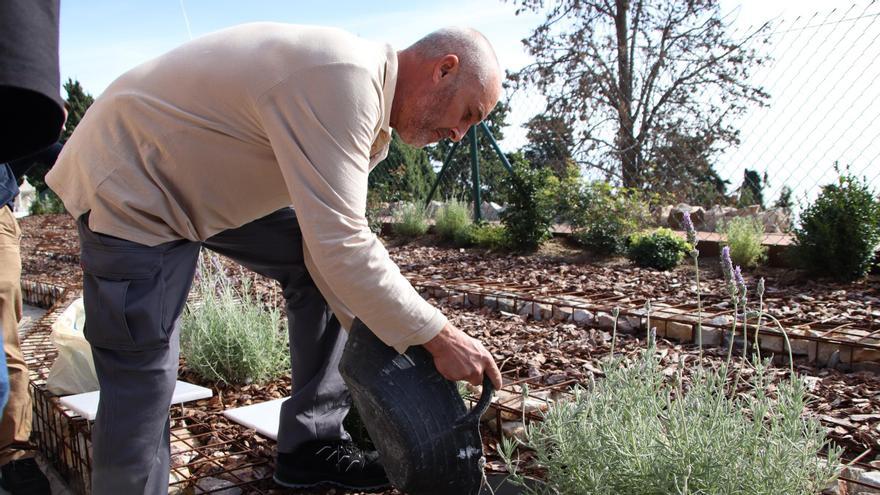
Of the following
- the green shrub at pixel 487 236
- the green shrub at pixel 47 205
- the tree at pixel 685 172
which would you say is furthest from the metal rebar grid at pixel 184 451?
the green shrub at pixel 47 205

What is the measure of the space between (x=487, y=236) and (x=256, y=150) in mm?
5704

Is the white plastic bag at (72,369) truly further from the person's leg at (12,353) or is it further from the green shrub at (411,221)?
the green shrub at (411,221)

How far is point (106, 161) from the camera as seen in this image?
67.6 inches

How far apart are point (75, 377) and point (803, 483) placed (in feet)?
8.32

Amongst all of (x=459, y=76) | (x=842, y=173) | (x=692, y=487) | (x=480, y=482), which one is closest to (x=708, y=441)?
(x=692, y=487)

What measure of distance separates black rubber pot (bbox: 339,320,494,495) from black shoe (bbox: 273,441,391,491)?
16.8 inches

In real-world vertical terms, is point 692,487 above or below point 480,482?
above

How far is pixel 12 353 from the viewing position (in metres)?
2.56

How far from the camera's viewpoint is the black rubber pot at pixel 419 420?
1609 millimetres

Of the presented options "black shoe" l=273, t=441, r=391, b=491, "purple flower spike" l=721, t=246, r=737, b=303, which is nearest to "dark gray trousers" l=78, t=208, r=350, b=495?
"black shoe" l=273, t=441, r=391, b=491

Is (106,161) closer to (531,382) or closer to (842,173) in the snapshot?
(531,382)

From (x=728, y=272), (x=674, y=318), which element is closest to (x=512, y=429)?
(x=728, y=272)

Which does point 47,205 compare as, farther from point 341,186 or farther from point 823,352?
point 341,186

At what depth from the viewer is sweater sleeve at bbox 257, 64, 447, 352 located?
151cm
